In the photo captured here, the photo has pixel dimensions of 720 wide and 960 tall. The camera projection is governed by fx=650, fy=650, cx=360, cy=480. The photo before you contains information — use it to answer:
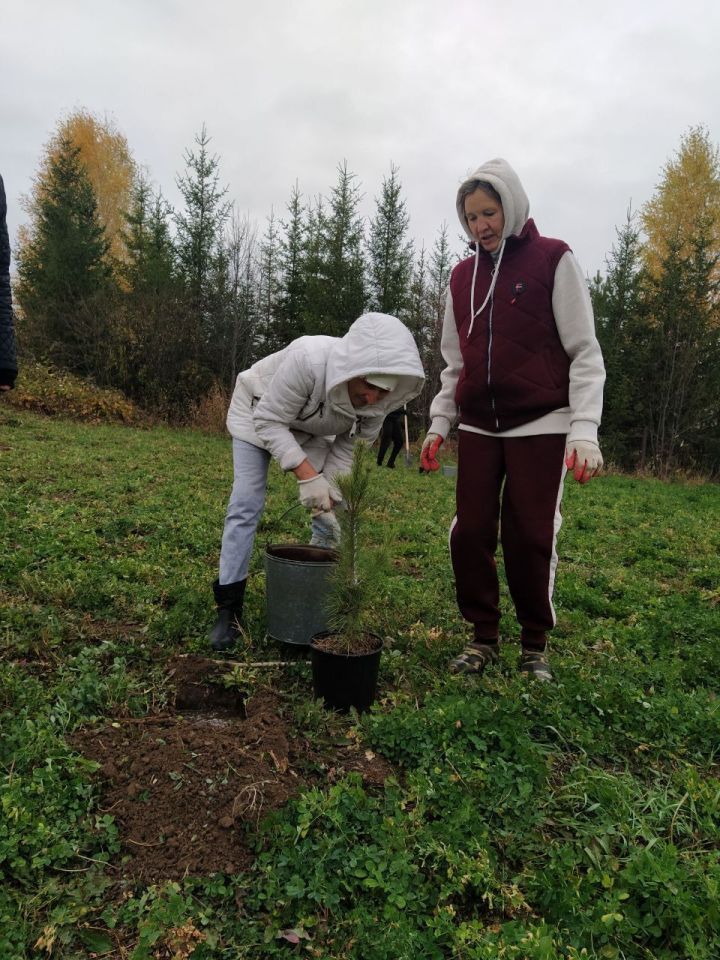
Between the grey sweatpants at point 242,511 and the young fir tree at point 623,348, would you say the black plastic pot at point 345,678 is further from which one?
the young fir tree at point 623,348

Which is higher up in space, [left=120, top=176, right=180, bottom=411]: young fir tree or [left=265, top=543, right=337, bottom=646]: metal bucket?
[left=120, top=176, right=180, bottom=411]: young fir tree

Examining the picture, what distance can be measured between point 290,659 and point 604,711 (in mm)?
1358

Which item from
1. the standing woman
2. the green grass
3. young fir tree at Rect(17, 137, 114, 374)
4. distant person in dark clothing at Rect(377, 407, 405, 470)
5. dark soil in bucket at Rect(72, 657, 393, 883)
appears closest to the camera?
the green grass

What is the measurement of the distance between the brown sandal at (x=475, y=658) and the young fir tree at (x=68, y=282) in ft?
48.5

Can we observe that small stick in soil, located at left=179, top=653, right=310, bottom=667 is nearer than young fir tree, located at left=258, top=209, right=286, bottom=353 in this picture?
Yes

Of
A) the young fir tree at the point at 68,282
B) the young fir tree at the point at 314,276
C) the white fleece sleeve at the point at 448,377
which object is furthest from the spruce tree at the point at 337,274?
the white fleece sleeve at the point at 448,377

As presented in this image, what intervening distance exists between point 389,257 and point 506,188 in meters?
18.2

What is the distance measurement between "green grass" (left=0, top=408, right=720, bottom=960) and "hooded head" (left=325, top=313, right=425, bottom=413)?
0.66 m

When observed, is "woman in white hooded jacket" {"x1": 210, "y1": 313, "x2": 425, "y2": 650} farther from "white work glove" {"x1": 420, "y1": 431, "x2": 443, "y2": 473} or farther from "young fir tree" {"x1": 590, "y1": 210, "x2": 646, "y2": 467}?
"young fir tree" {"x1": 590, "y1": 210, "x2": 646, "y2": 467}

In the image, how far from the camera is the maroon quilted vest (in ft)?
8.95

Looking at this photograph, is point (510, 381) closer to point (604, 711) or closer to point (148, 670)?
point (604, 711)

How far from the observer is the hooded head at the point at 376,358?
8.43 feet

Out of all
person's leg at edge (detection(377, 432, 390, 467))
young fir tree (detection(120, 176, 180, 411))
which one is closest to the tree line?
young fir tree (detection(120, 176, 180, 411))

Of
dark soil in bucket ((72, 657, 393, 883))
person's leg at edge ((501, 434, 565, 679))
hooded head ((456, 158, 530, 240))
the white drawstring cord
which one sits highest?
hooded head ((456, 158, 530, 240))
